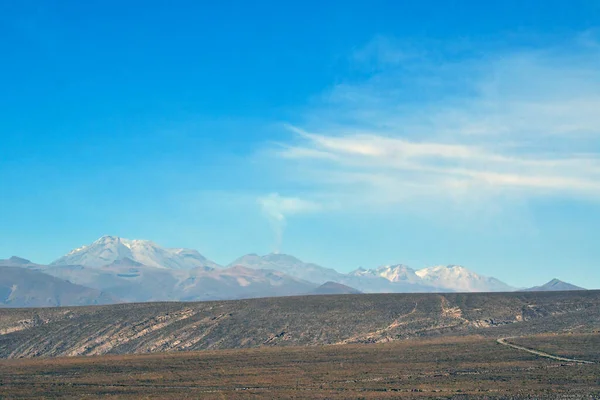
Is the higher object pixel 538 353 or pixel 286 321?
pixel 286 321

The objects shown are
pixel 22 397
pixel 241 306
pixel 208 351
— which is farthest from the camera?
pixel 241 306

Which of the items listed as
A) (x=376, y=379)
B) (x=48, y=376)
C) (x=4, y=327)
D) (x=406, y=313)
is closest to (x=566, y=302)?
(x=406, y=313)

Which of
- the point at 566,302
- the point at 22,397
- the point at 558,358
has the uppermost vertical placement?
the point at 566,302

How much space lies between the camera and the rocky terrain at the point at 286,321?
108 m

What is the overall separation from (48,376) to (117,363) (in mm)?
11786

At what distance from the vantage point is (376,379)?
67.3 meters

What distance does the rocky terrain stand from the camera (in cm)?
10775

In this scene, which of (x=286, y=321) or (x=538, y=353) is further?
(x=286, y=321)

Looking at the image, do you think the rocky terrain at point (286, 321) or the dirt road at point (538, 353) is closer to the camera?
the dirt road at point (538, 353)

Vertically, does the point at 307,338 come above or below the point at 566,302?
below

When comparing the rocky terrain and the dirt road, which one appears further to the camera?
the rocky terrain

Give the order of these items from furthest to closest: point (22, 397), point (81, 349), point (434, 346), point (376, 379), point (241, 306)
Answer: point (241, 306) → point (81, 349) → point (434, 346) → point (376, 379) → point (22, 397)

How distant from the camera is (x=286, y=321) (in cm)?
11806

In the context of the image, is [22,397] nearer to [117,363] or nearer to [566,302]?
[117,363]
